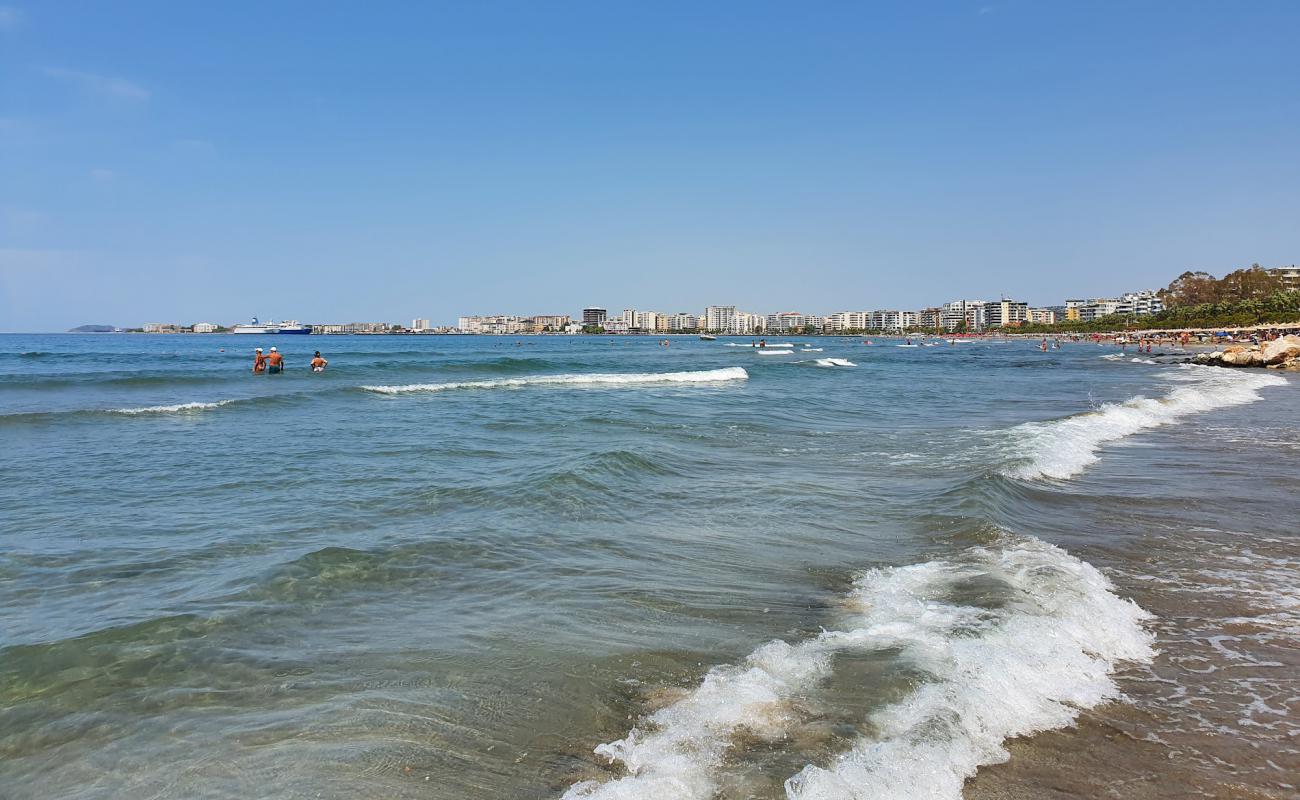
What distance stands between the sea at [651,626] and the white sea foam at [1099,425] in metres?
0.31

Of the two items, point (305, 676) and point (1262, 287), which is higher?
point (1262, 287)

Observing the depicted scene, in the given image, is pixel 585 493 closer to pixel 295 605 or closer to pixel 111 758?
pixel 295 605

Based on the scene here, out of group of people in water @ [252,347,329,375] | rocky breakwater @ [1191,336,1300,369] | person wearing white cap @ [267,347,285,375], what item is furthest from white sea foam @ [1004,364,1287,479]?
person wearing white cap @ [267,347,285,375]

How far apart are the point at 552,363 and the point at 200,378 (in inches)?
957

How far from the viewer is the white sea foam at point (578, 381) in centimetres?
3241

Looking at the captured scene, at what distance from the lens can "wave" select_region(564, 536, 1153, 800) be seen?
11.6 feet

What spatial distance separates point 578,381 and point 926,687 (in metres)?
34.3

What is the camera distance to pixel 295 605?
6.06 meters

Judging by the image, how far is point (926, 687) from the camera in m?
4.40

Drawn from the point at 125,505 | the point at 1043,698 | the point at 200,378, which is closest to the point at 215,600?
the point at 125,505

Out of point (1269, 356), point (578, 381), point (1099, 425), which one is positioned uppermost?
point (1269, 356)

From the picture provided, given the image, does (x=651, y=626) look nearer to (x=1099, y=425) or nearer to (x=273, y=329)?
(x=1099, y=425)

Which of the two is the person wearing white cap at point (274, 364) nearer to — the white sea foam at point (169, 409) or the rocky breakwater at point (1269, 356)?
the white sea foam at point (169, 409)

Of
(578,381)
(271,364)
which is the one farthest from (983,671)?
(271,364)
